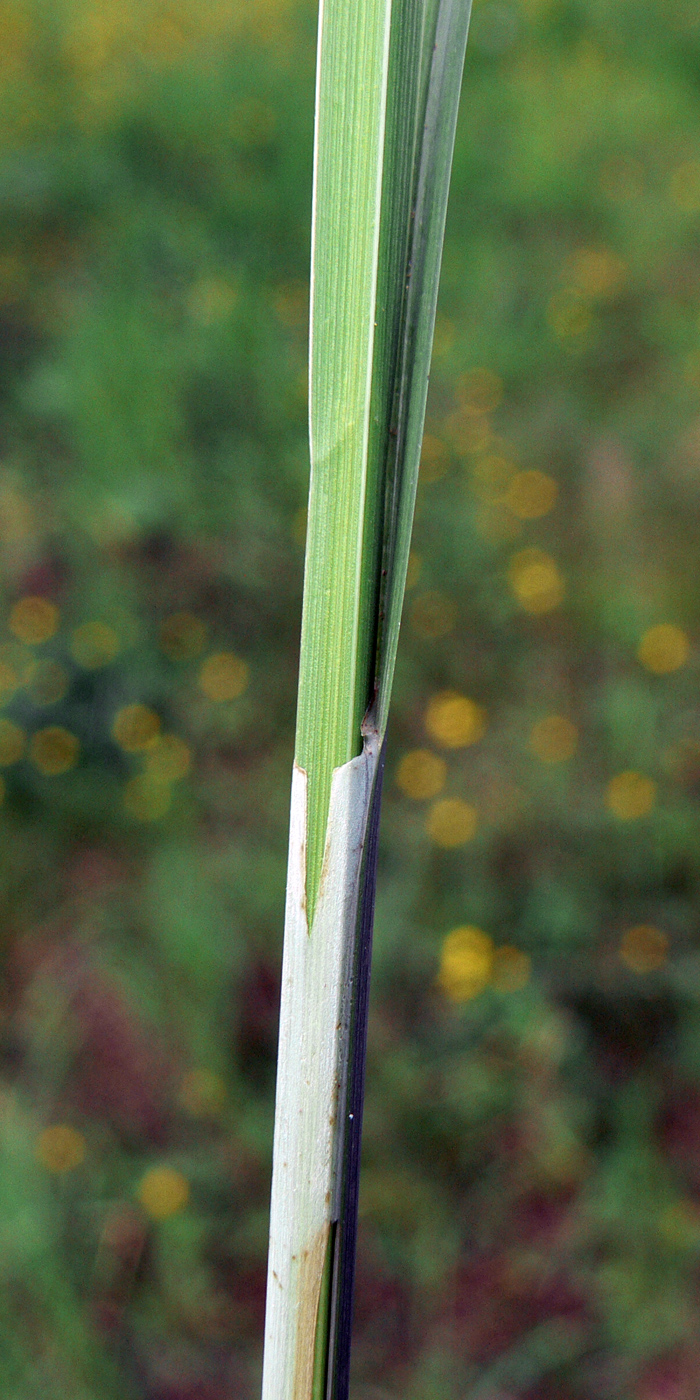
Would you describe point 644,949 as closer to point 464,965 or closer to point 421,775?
point 464,965

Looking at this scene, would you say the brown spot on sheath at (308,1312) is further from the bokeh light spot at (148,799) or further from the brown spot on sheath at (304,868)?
the bokeh light spot at (148,799)

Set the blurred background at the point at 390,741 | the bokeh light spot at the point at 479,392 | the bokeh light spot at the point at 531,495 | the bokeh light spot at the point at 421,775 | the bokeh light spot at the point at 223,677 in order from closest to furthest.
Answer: the blurred background at the point at 390,741, the bokeh light spot at the point at 421,775, the bokeh light spot at the point at 223,677, the bokeh light spot at the point at 531,495, the bokeh light spot at the point at 479,392

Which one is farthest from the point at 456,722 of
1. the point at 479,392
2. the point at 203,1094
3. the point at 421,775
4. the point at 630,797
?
the point at 479,392

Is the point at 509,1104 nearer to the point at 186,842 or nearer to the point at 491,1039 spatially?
the point at 491,1039

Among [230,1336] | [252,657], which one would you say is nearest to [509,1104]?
[230,1336]

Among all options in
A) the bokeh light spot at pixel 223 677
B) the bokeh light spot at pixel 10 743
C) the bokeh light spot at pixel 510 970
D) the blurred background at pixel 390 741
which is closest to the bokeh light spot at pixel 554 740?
the blurred background at pixel 390 741

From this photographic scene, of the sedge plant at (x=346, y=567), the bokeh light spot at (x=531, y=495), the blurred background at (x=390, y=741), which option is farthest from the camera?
the bokeh light spot at (x=531, y=495)
